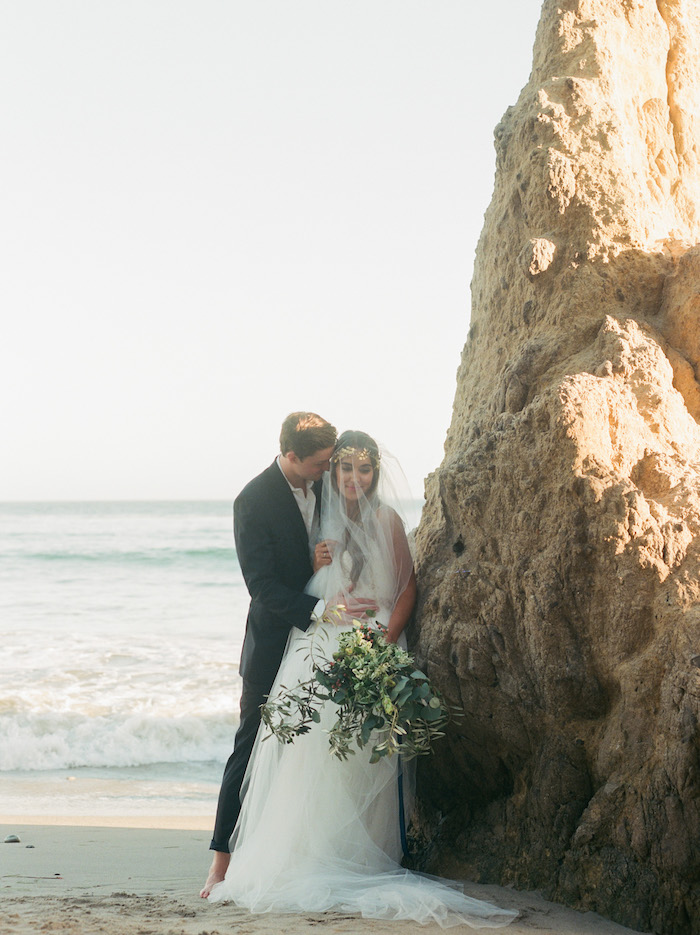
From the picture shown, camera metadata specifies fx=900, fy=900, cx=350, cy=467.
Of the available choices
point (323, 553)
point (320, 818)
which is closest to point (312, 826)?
point (320, 818)

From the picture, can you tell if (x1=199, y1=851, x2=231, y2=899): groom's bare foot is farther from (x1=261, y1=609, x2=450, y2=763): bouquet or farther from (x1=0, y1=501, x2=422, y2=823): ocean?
(x1=0, y1=501, x2=422, y2=823): ocean

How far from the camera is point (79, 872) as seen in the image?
545 centimetres

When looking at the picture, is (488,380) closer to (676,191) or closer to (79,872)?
(676,191)

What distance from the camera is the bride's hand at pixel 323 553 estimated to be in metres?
4.70

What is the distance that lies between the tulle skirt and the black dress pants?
0.15 meters

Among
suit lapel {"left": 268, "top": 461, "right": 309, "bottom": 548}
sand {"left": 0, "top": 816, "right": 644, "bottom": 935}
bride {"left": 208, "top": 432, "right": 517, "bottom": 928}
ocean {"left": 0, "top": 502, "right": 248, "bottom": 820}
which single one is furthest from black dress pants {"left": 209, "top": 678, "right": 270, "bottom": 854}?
ocean {"left": 0, "top": 502, "right": 248, "bottom": 820}

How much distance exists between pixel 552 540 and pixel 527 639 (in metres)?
0.45

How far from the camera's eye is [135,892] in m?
4.77

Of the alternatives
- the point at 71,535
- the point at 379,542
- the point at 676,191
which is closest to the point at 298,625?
the point at 379,542

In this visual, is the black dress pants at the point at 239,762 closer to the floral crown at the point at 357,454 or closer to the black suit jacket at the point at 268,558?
the black suit jacket at the point at 268,558

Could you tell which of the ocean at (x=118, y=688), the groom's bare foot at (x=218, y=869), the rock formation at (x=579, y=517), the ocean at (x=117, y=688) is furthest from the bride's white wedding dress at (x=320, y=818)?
the ocean at (x=117, y=688)

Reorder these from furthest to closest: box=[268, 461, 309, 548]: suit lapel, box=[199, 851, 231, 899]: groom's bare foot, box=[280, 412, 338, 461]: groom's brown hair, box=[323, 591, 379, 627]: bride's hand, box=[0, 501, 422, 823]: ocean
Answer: box=[0, 501, 422, 823]: ocean → box=[268, 461, 309, 548]: suit lapel → box=[280, 412, 338, 461]: groom's brown hair → box=[199, 851, 231, 899]: groom's bare foot → box=[323, 591, 379, 627]: bride's hand

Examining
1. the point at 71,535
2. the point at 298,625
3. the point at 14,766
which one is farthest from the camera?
→ the point at 71,535

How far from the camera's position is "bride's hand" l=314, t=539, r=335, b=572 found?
4.70 m
